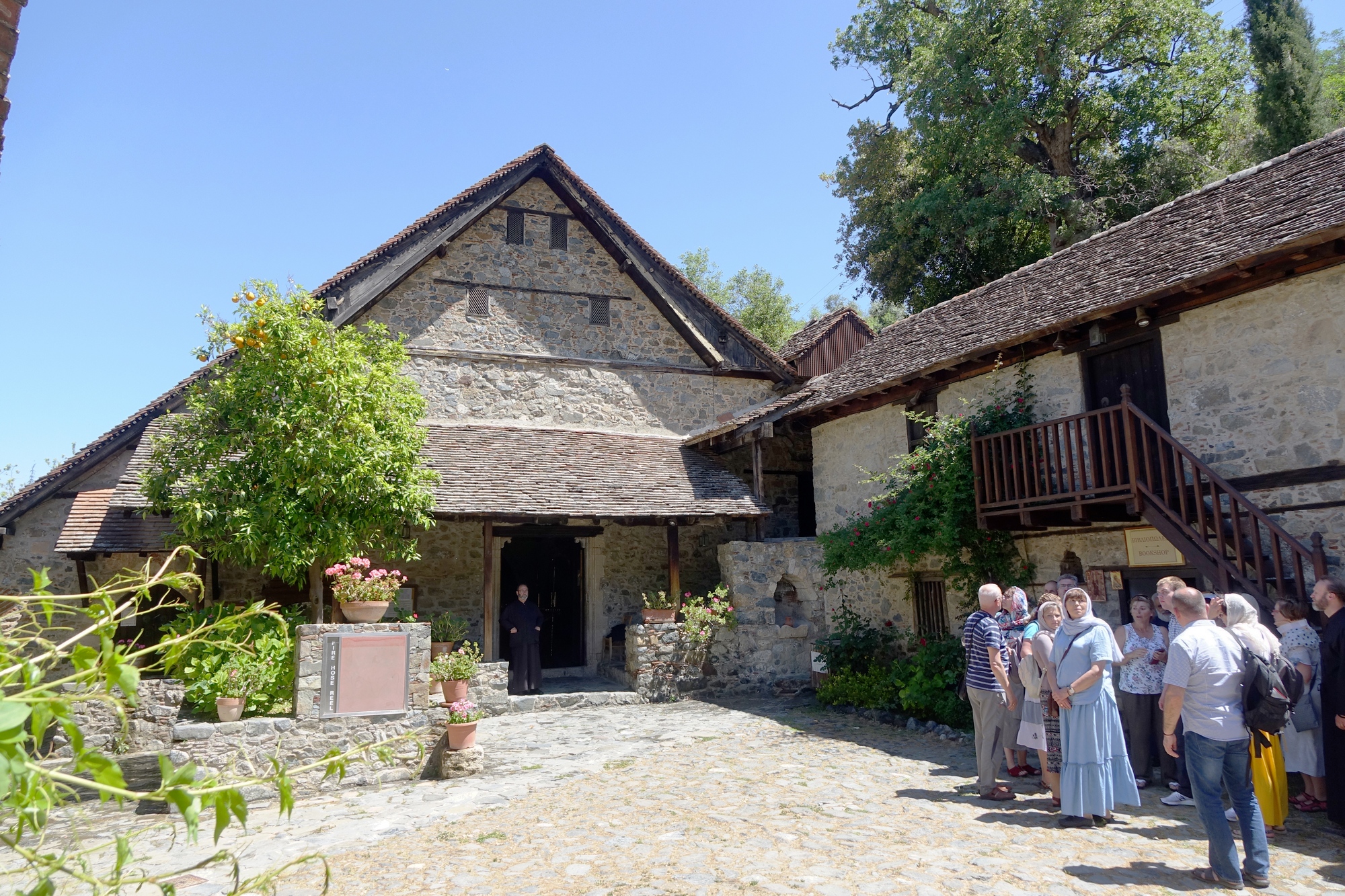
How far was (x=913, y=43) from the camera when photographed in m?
23.3

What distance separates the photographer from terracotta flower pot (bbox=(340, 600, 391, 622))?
8.87m

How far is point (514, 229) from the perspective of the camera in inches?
615

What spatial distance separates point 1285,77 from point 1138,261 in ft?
46.0

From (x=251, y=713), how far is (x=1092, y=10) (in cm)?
2216

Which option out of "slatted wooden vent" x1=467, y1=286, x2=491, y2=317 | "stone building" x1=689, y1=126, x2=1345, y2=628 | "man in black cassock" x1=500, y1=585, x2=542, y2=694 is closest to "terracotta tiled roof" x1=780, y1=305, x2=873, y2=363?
"stone building" x1=689, y1=126, x2=1345, y2=628

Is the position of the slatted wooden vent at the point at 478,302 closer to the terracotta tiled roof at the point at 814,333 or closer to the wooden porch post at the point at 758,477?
the wooden porch post at the point at 758,477

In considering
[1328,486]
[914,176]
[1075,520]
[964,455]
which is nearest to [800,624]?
[964,455]

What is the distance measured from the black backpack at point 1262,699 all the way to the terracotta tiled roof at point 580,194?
1189 cm

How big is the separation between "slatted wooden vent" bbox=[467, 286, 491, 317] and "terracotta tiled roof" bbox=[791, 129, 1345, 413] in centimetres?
585

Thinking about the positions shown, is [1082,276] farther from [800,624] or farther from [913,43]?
[913,43]

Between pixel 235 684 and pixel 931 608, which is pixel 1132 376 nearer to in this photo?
pixel 931 608

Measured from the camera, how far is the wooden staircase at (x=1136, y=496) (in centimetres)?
743

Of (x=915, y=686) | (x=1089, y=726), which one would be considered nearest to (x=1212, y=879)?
(x=1089, y=726)

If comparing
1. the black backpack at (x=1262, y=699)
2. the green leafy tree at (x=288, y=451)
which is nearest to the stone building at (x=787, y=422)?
the green leafy tree at (x=288, y=451)
